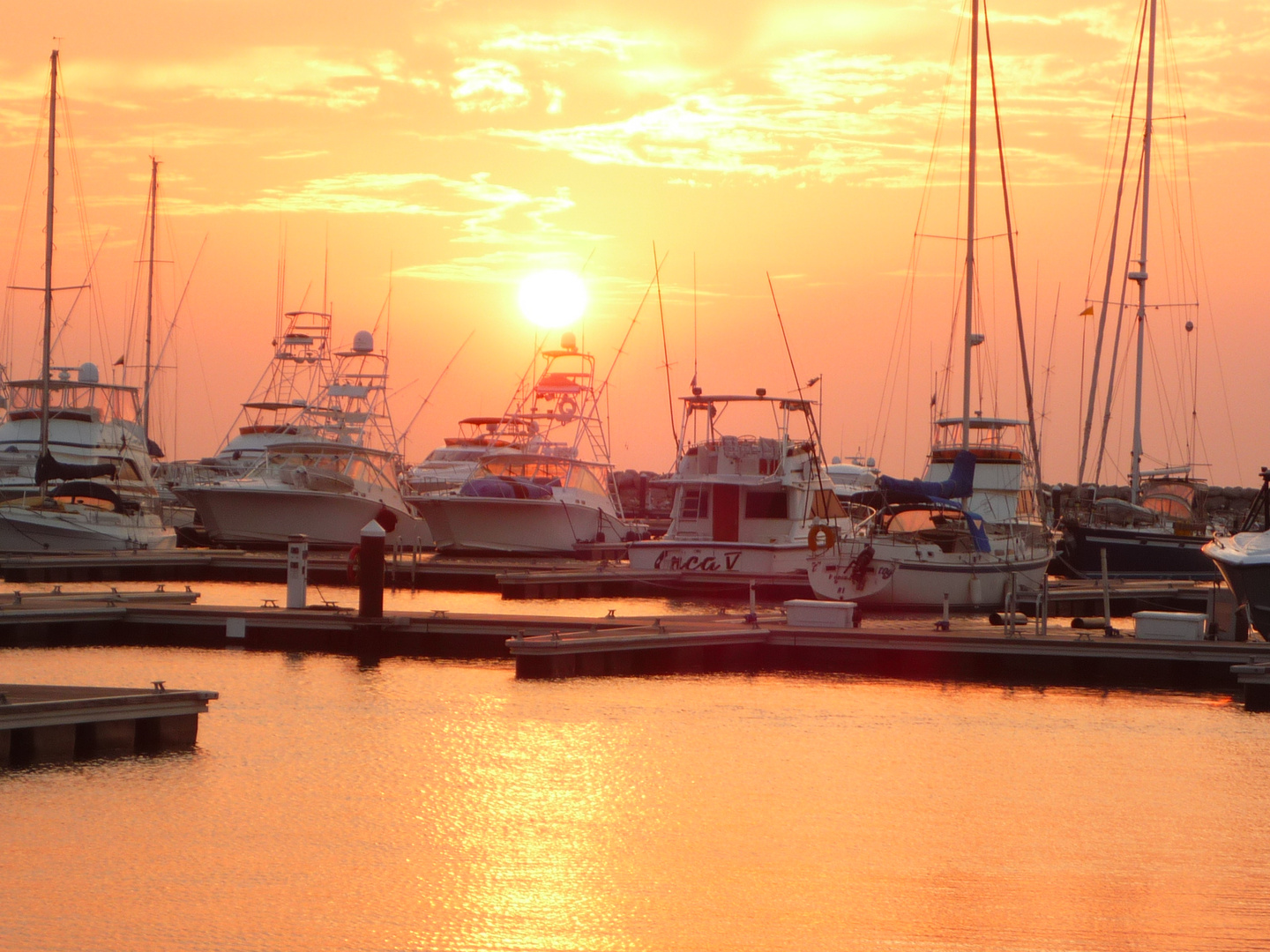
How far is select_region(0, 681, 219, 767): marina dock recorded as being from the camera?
15359 mm

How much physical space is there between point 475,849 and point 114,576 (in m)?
31.2

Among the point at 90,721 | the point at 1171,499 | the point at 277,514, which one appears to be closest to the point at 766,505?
the point at 277,514

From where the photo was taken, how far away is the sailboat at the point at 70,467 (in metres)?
43.2

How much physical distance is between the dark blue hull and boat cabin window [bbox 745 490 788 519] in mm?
11267

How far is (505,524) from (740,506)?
13025 mm

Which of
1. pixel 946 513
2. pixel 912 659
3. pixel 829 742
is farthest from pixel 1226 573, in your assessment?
→ pixel 829 742

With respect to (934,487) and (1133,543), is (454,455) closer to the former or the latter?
(1133,543)

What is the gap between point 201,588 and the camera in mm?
40812

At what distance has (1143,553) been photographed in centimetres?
4478

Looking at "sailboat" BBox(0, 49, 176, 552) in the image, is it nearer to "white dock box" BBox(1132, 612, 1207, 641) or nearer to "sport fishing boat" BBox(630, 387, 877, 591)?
"sport fishing boat" BBox(630, 387, 877, 591)

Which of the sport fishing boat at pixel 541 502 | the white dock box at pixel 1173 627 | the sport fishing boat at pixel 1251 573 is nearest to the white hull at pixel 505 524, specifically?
the sport fishing boat at pixel 541 502

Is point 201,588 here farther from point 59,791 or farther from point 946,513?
point 59,791

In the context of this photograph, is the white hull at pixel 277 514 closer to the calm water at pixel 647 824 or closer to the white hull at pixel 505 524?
the white hull at pixel 505 524

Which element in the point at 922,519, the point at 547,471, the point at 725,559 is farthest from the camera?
the point at 547,471
